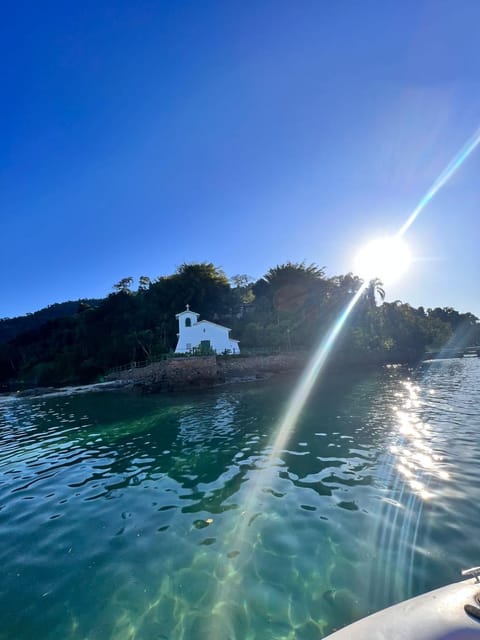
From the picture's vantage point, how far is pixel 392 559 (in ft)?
12.7

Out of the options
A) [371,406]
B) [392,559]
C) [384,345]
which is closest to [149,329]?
[384,345]

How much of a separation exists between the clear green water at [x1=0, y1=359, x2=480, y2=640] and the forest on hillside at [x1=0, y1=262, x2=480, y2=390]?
29.3 meters

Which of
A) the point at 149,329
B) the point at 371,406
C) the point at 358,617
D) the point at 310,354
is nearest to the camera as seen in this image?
the point at 358,617

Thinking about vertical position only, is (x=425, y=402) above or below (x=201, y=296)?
below

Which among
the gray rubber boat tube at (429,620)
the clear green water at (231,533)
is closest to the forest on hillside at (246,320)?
the clear green water at (231,533)

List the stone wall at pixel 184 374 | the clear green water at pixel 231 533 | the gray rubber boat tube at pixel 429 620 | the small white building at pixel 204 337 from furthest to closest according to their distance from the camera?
1. the small white building at pixel 204 337
2. the stone wall at pixel 184 374
3. the clear green water at pixel 231 533
4. the gray rubber boat tube at pixel 429 620

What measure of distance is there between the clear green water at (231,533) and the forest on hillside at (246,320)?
29.3 m

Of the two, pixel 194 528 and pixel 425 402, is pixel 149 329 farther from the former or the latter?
pixel 194 528

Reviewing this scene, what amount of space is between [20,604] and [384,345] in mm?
49140

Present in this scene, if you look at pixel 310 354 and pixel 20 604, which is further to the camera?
pixel 310 354

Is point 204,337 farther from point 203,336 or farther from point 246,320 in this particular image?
point 246,320

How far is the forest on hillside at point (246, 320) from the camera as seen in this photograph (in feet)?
138

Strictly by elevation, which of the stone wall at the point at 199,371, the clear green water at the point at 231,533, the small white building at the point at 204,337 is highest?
the small white building at the point at 204,337

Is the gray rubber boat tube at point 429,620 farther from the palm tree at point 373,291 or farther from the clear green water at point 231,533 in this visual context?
the palm tree at point 373,291
